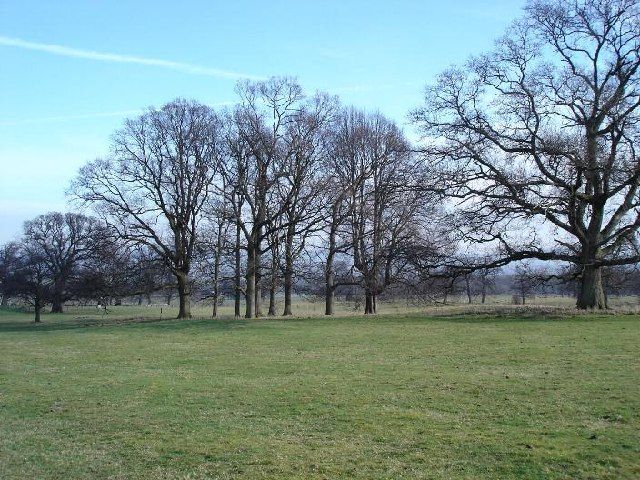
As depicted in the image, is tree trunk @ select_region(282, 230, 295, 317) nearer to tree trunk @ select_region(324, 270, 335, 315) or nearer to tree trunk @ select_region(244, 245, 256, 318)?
tree trunk @ select_region(244, 245, 256, 318)

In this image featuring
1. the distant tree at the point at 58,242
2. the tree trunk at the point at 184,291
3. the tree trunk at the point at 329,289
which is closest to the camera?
the tree trunk at the point at 184,291

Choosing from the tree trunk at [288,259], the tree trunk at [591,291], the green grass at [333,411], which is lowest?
the green grass at [333,411]

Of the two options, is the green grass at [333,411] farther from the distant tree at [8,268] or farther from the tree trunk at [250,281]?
the distant tree at [8,268]

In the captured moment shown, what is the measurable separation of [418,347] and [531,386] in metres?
7.88

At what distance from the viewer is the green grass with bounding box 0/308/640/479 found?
7488 millimetres

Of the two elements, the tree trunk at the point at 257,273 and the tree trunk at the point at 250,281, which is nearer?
the tree trunk at the point at 257,273

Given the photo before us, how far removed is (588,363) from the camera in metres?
14.7

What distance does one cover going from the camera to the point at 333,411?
1041 centimetres

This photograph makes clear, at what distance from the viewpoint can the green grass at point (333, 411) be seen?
749 cm

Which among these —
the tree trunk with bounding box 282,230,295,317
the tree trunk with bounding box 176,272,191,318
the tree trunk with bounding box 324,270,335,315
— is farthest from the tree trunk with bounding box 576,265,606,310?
Result: the tree trunk with bounding box 176,272,191,318

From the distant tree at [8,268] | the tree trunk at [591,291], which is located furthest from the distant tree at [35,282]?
the tree trunk at [591,291]

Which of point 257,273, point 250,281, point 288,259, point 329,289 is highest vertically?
point 288,259

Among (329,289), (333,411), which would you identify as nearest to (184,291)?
(329,289)

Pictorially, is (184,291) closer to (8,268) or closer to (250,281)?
(250,281)
